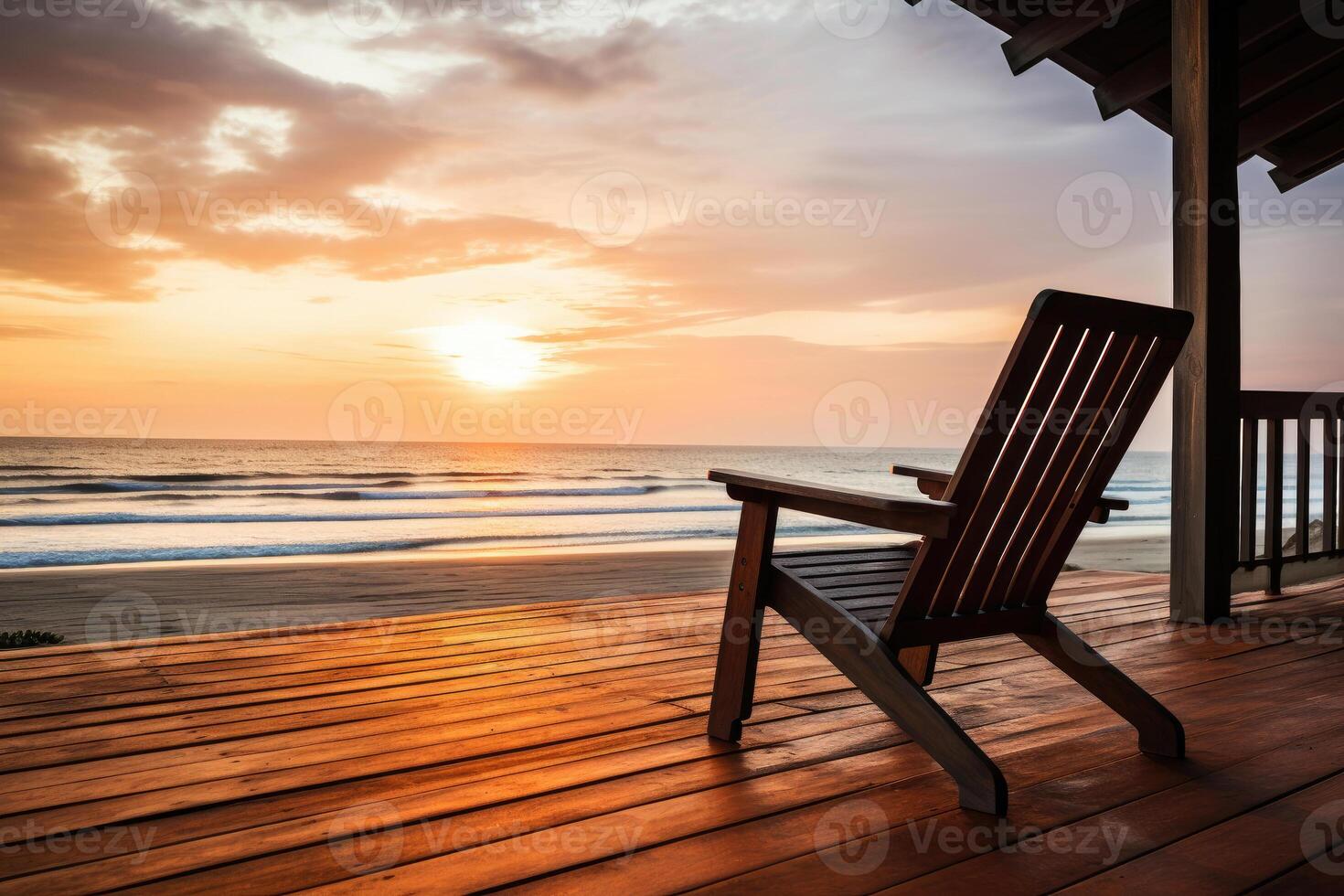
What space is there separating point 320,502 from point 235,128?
6791 mm

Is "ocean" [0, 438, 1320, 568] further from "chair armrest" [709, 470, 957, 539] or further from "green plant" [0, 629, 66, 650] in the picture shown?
"green plant" [0, 629, 66, 650]

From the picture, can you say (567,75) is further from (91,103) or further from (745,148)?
(91,103)

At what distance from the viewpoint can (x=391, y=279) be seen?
16.2 m

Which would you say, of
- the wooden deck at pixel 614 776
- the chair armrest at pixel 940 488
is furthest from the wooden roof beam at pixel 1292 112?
the chair armrest at pixel 940 488

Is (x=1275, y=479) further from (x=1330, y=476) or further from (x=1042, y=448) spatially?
(x=1042, y=448)

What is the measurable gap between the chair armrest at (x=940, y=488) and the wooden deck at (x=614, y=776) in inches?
19.9

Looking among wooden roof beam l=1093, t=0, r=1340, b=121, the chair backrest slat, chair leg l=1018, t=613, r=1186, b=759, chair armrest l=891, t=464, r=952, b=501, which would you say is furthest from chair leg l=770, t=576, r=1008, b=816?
wooden roof beam l=1093, t=0, r=1340, b=121

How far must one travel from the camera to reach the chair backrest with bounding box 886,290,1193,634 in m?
1.46

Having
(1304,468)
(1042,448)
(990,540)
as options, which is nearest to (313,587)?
(990,540)

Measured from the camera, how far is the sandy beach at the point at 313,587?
5.06 metres

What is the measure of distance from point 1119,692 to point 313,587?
19.0 feet

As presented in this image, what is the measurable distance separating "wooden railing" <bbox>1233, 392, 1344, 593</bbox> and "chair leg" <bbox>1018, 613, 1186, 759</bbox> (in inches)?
82.1

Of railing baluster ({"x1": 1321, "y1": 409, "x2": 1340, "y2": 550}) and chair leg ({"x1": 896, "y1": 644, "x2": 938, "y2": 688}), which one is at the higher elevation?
railing baluster ({"x1": 1321, "y1": 409, "x2": 1340, "y2": 550})

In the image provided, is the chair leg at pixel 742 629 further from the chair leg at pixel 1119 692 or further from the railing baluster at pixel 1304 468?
the railing baluster at pixel 1304 468
